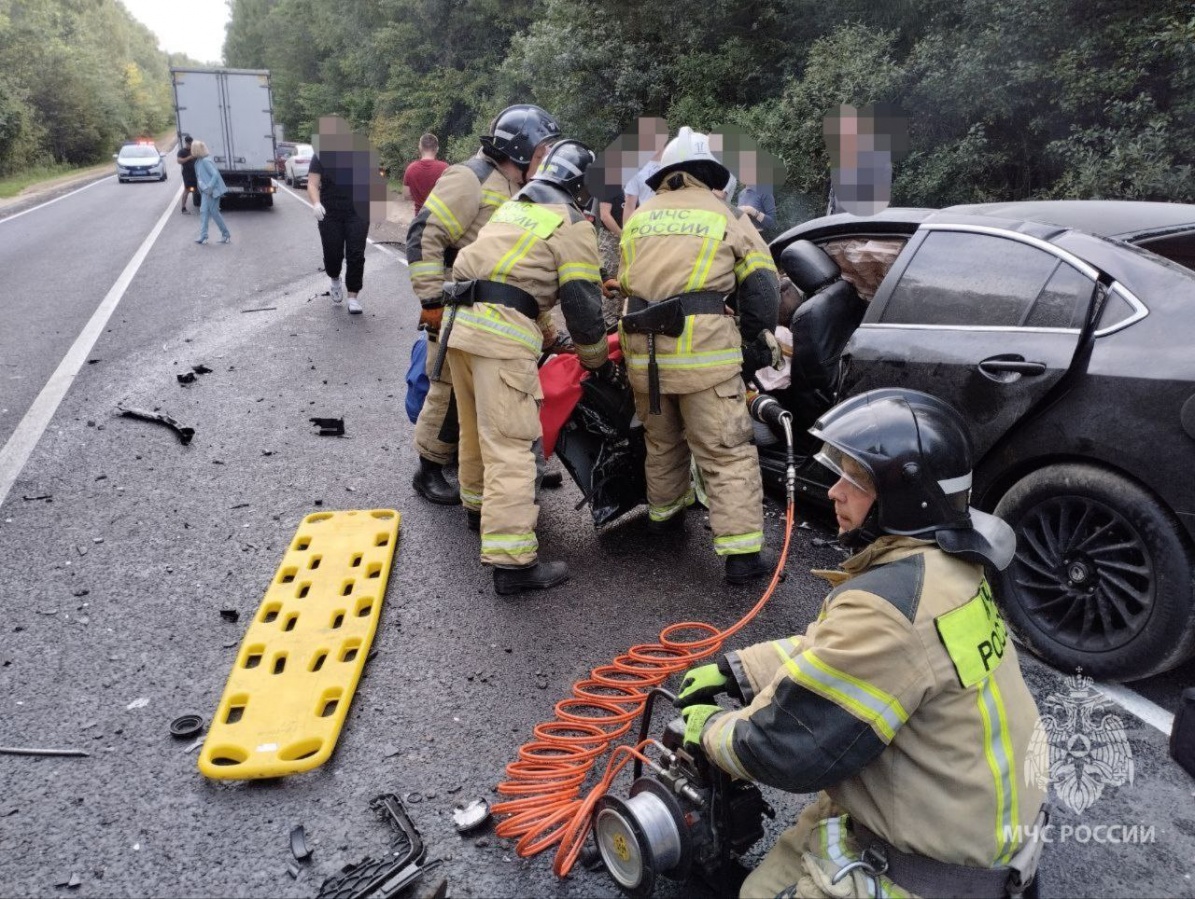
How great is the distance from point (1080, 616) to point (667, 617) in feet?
5.23

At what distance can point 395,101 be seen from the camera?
2961 centimetres

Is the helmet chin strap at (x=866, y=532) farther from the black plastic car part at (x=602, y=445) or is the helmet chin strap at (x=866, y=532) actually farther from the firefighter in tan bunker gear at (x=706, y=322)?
the black plastic car part at (x=602, y=445)

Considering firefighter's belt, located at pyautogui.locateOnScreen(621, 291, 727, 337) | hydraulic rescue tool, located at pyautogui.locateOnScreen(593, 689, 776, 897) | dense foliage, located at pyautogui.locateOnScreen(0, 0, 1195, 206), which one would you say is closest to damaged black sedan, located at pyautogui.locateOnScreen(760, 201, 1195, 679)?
firefighter's belt, located at pyautogui.locateOnScreen(621, 291, 727, 337)

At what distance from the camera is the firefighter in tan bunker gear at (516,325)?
4.07 meters

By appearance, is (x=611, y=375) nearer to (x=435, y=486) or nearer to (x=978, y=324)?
(x=435, y=486)

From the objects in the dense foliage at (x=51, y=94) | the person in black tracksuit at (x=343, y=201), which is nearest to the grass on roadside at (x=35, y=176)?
the dense foliage at (x=51, y=94)

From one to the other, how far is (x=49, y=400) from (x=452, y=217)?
3.77m

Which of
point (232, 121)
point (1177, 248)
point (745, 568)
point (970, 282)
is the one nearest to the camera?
point (1177, 248)

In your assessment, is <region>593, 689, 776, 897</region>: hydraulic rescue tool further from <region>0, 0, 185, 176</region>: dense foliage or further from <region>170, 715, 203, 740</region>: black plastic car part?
<region>0, 0, 185, 176</region>: dense foliage

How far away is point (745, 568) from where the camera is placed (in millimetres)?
4133

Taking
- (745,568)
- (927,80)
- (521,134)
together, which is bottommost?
(745,568)

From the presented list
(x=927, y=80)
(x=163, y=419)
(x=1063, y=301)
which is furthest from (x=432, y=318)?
(x=927, y=80)

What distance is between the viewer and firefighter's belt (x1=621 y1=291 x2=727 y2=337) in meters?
4.01

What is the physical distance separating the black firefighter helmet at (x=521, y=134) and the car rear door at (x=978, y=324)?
78.1 inches
